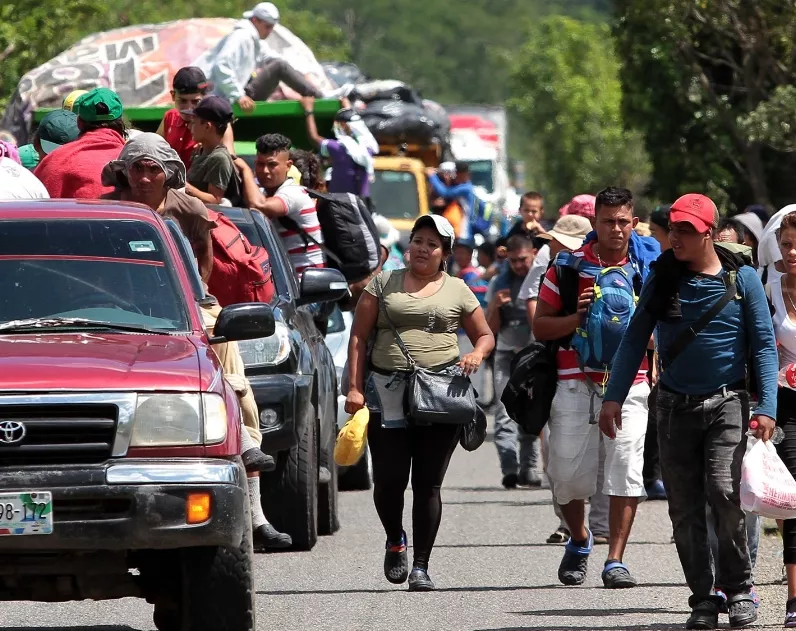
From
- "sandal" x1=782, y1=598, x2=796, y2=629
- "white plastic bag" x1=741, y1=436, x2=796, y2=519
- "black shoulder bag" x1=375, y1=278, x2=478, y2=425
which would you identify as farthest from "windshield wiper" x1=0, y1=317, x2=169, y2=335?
"sandal" x1=782, y1=598, x2=796, y2=629

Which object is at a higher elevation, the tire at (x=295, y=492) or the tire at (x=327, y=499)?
the tire at (x=295, y=492)

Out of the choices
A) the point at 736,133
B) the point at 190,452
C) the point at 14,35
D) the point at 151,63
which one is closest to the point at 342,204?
the point at 151,63

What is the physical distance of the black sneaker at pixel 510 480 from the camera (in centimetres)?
1488

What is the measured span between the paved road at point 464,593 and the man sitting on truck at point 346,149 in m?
4.74

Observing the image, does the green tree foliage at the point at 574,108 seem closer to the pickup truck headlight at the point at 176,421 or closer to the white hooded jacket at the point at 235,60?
the white hooded jacket at the point at 235,60

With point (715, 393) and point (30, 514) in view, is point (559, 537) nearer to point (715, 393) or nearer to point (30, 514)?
point (715, 393)

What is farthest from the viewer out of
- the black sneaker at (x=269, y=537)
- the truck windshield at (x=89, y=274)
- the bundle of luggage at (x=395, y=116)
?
the bundle of luggage at (x=395, y=116)

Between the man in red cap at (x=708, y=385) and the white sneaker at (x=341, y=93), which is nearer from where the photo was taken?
the man in red cap at (x=708, y=385)

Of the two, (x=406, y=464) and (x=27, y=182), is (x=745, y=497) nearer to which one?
(x=406, y=464)

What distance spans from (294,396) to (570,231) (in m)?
1.92

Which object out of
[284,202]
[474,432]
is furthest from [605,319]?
[284,202]

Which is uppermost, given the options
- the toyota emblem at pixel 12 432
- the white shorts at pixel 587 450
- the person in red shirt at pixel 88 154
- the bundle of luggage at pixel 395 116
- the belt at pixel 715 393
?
the toyota emblem at pixel 12 432

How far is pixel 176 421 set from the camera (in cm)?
672

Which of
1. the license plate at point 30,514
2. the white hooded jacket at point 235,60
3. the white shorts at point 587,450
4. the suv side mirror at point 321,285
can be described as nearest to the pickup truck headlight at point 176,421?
the license plate at point 30,514
